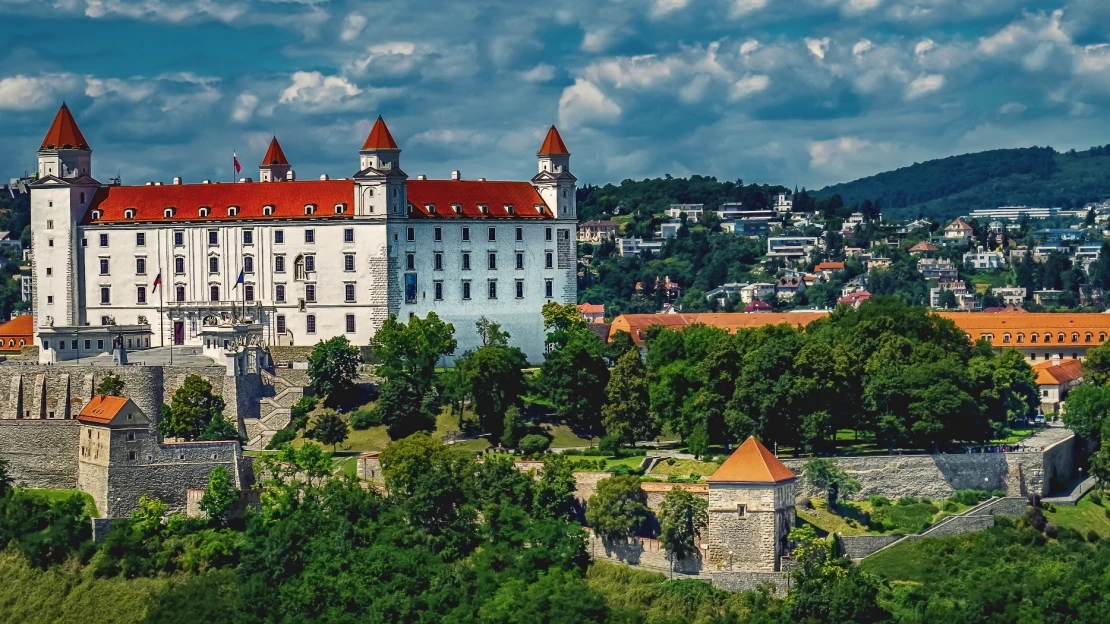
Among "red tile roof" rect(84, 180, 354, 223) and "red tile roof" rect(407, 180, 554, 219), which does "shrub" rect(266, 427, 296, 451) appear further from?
"red tile roof" rect(407, 180, 554, 219)

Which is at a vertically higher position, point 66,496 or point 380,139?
point 380,139

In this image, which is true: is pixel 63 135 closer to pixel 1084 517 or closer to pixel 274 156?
pixel 274 156

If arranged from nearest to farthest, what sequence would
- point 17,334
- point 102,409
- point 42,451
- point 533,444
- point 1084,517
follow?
point 1084,517 < point 102,409 < point 533,444 < point 42,451 < point 17,334

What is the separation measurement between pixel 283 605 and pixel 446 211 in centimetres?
2548

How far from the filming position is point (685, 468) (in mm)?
70000

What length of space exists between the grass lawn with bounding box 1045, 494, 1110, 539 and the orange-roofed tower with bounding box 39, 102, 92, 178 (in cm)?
4243

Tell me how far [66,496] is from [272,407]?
910cm

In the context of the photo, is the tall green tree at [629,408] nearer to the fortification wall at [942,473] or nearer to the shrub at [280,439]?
the fortification wall at [942,473]

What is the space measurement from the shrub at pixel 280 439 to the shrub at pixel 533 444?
8803 millimetres

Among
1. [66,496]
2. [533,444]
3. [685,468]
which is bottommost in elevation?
[66,496]

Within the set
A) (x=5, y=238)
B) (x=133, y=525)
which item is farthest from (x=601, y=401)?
(x=5, y=238)

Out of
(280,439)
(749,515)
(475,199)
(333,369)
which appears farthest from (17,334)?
(749,515)

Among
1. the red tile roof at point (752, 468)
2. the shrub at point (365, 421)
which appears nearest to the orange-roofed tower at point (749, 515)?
the red tile roof at point (752, 468)

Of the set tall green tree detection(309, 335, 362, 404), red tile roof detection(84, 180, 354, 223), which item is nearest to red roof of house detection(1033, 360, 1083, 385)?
tall green tree detection(309, 335, 362, 404)
